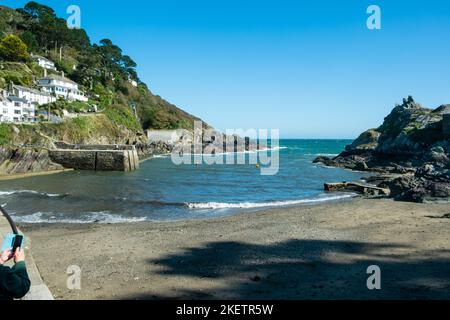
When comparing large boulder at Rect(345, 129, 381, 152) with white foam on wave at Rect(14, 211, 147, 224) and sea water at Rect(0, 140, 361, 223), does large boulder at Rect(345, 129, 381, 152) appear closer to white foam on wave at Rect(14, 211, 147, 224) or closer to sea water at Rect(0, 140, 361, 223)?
A: sea water at Rect(0, 140, 361, 223)

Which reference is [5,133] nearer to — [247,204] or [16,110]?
[16,110]

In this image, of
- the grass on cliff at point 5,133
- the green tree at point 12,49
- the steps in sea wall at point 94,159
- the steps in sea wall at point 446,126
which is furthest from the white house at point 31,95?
the steps in sea wall at point 446,126

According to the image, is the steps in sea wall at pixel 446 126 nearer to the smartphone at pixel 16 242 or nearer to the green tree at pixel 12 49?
the smartphone at pixel 16 242

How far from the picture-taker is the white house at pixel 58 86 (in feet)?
275

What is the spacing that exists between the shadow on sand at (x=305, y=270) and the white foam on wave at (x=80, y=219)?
933 cm

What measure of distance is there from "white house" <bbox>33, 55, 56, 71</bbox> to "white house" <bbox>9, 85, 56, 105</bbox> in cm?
2180

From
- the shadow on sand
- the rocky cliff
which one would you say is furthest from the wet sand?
the rocky cliff

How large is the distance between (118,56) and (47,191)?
11398 centimetres

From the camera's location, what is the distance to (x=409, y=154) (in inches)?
2410

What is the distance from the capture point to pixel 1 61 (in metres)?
85.2

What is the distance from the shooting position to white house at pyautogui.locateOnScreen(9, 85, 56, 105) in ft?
228

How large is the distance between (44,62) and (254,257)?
102m
